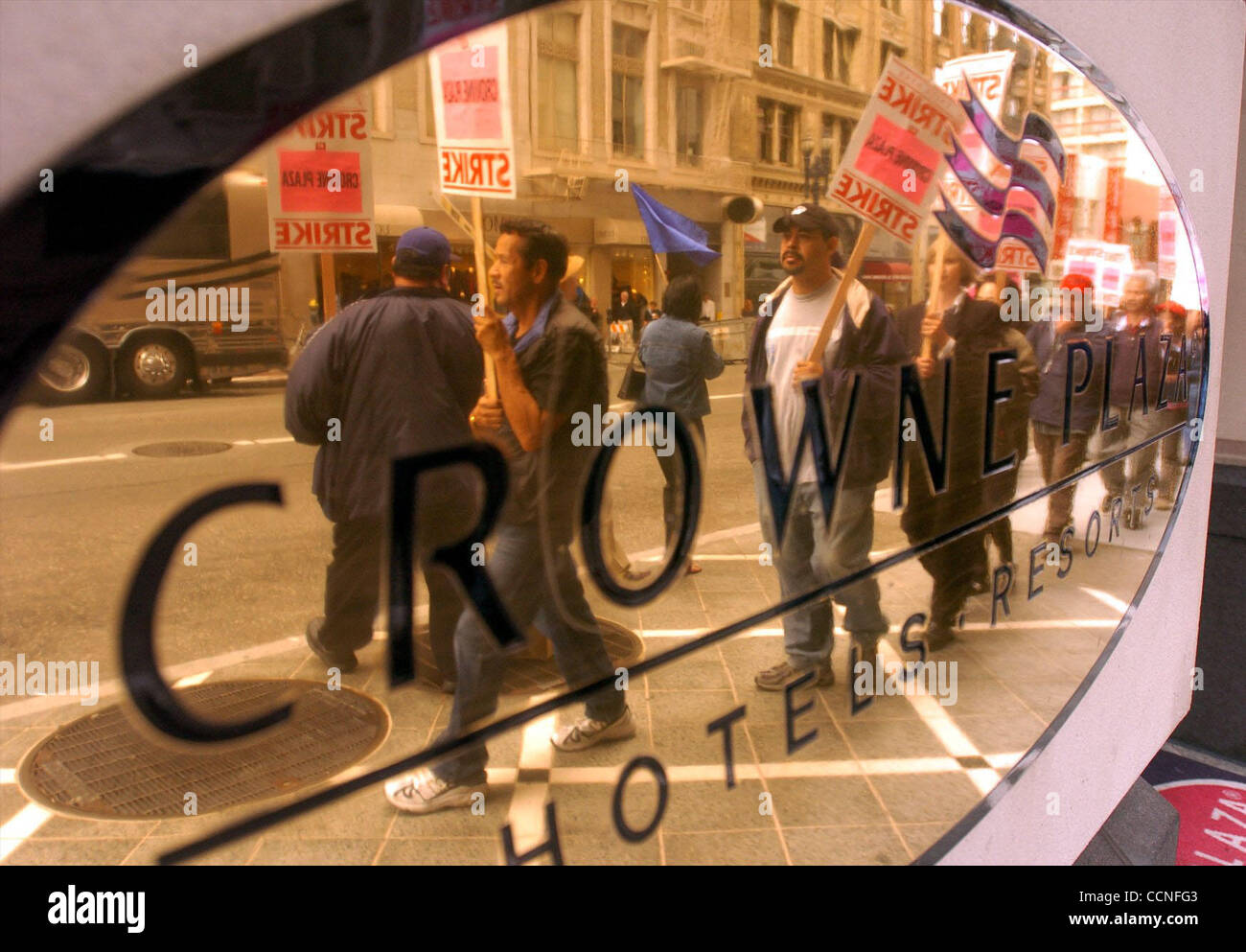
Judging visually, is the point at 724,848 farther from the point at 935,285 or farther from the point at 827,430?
the point at 935,285

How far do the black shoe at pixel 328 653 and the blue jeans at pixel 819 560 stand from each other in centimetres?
72

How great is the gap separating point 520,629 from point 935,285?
3.71ft

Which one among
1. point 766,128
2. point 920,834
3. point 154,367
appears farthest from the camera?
point 920,834

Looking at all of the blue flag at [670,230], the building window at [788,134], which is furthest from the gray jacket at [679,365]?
the building window at [788,134]

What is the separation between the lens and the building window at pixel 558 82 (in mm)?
1123

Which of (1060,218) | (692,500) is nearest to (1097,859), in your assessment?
(1060,218)

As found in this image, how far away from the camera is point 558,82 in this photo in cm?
114

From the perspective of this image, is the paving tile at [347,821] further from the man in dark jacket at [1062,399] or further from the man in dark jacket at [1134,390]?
the man in dark jacket at [1134,390]

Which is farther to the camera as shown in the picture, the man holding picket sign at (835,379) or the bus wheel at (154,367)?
the man holding picket sign at (835,379)

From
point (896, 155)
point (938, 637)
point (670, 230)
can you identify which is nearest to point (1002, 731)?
point (938, 637)

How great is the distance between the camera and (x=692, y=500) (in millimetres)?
1396

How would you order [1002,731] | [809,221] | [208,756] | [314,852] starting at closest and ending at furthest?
[208,756] → [314,852] → [809,221] → [1002,731]
